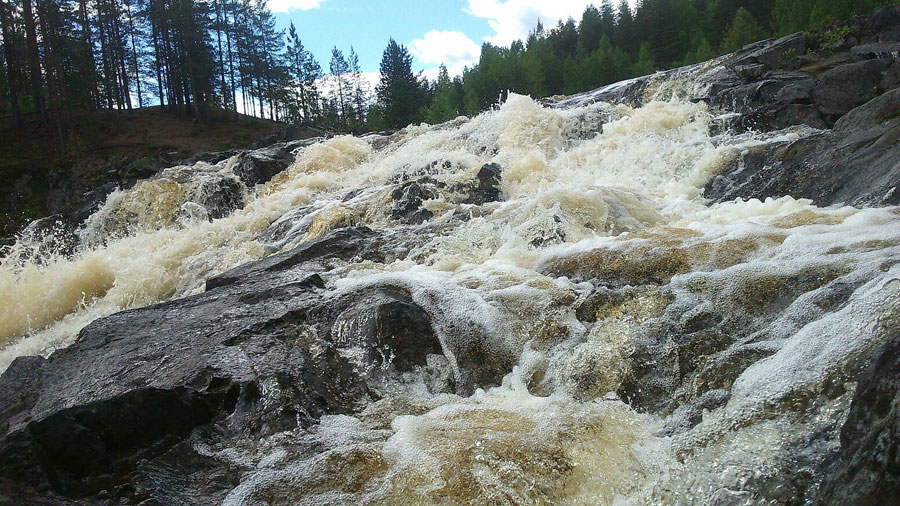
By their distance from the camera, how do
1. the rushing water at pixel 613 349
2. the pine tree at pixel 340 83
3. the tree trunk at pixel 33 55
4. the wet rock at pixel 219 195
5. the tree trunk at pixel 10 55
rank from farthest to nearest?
the pine tree at pixel 340 83 < the tree trunk at pixel 10 55 < the tree trunk at pixel 33 55 < the wet rock at pixel 219 195 < the rushing water at pixel 613 349

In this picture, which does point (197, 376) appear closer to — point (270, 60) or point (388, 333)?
point (388, 333)

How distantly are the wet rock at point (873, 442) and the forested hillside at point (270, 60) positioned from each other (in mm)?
41350

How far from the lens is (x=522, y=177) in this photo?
35.1 feet

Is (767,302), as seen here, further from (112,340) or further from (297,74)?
(297,74)

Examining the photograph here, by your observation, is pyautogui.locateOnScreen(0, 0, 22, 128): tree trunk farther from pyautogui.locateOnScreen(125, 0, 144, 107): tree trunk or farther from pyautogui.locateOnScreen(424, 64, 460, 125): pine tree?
pyautogui.locateOnScreen(424, 64, 460, 125): pine tree

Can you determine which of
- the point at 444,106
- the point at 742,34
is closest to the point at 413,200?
the point at 742,34

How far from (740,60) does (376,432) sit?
51.7 ft

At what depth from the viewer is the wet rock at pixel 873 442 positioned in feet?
5.63

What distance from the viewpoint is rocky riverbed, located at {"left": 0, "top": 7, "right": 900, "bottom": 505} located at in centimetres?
262

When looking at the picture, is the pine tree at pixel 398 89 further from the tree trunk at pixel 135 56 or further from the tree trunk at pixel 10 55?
the tree trunk at pixel 10 55

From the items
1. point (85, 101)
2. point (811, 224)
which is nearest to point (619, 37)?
point (85, 101)

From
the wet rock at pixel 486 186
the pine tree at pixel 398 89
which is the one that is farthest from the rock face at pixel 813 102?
the pine tree at pixel 398 89

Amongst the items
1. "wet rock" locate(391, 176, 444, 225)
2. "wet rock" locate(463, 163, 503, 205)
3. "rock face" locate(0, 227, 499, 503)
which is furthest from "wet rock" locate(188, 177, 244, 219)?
"rock face" locate(0, 227, 499, 503)

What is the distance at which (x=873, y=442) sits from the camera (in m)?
1.84
